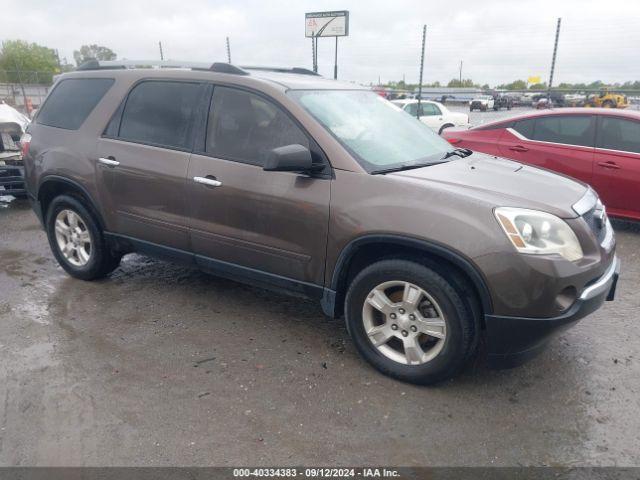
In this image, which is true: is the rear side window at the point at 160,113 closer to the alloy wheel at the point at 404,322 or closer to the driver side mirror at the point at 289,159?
the driver side mirror at the point at 289,159

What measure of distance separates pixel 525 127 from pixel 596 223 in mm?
3951

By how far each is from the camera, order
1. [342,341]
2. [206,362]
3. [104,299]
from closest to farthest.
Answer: [206,362] → [342,341] → [104,299]

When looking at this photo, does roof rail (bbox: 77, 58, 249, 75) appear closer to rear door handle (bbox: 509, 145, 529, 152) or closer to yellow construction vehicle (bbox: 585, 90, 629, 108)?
rear door handle (bbox: 509, 145, 529, 152)

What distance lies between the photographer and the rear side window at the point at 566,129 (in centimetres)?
615

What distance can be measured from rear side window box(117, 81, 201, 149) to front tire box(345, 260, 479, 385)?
5.60 ft

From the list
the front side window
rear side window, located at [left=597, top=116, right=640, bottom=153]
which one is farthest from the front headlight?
rear side window, located at [left=597, top=116, right=640, bottom=153]

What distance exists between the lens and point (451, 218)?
109 inches

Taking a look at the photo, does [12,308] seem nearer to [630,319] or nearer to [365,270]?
[365,270]

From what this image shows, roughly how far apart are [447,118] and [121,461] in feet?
47.4

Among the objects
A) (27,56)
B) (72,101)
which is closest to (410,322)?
(72,101)

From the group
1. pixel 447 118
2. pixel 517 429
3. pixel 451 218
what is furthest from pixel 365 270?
pixel 447 118

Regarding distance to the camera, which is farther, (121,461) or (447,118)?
(447,118)

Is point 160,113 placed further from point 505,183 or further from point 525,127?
point 525,127

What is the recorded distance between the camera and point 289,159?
118 inches
